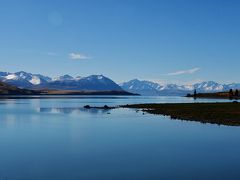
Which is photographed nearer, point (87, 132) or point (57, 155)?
point (57, 155)

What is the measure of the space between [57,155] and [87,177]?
8925 millimetres

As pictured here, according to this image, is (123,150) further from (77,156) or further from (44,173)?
(44,173)

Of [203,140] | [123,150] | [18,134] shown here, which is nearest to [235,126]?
[203,140]

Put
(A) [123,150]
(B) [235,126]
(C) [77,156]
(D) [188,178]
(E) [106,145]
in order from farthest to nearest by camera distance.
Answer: (B) [235,126] → (E) [106,145] → (A) [123,150] → (C) [77,156] → (D) [188,178]

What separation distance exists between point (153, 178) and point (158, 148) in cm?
1366

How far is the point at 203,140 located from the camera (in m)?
47.2

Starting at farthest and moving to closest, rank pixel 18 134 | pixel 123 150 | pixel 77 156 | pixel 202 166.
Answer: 1. pixel 18 134
2. pixel 123 150
3. pixel 77 156
4. pixel 202 166

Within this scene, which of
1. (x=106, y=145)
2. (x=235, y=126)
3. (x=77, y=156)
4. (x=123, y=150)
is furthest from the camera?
(x=235, y=126)

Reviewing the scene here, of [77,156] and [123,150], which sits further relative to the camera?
[123,150]

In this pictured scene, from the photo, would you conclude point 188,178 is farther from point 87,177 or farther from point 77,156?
point 77,156

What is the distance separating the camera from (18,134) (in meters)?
52.1

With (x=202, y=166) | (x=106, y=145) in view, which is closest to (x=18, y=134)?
(x=106, y=145)

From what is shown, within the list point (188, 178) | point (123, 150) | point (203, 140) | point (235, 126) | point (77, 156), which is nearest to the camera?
point (188, 178)

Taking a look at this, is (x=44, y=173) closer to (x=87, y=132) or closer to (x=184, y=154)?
(x=184, y=154)
